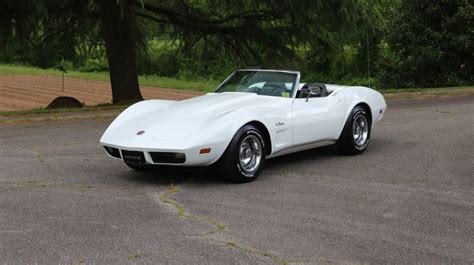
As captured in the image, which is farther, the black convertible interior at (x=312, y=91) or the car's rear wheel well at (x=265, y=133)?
the black convertible interior at (x=312, y=91)

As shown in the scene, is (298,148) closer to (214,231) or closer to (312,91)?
(312,91)

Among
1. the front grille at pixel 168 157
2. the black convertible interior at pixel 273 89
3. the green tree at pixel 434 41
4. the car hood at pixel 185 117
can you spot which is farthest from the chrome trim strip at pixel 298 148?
the green tree at pixel 434 41

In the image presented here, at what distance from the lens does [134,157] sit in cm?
648

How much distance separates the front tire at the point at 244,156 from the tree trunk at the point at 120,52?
10.0 metres

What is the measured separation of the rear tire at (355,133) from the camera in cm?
821

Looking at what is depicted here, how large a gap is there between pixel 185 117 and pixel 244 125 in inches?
25.6

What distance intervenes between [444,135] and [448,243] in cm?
547

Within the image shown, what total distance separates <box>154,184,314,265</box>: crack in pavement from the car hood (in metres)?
0.60

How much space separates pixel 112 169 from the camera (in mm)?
7508

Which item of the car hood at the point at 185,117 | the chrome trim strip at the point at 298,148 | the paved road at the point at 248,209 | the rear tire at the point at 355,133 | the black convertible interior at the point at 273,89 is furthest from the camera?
the rear tire at the point at 355,133

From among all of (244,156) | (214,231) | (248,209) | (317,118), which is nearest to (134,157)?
(244,156)

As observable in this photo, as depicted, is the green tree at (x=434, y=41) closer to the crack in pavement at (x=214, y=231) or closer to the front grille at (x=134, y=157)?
the front grille at (x=134, y=157)

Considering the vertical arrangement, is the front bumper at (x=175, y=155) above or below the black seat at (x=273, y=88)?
below

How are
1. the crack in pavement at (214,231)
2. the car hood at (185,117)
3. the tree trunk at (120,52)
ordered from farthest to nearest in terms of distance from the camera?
the tree trunk at (120,52), the car hood at (185,117), the crack in pavement at (214,231)
